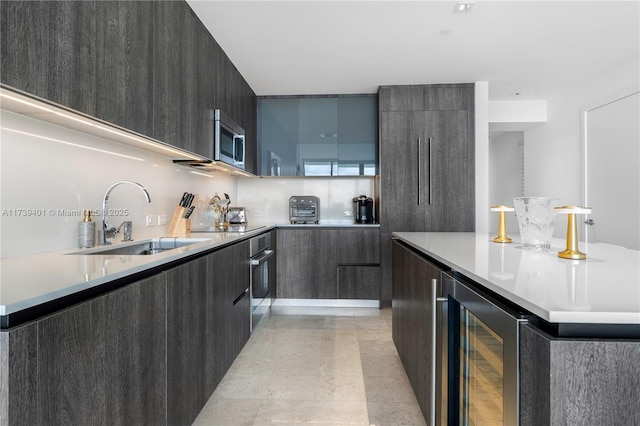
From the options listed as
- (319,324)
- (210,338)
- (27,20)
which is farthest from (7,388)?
(319,324)

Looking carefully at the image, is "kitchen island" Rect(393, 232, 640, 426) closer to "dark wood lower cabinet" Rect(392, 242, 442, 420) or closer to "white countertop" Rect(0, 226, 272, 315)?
"dark wood lower cabinet" Rect(392, 242, 442, 420)

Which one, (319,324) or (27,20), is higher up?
(27,20)

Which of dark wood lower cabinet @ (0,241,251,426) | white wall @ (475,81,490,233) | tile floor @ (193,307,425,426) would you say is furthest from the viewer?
white wall @ (475,81,490,233)

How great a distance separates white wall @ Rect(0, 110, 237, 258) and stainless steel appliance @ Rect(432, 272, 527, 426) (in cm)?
169

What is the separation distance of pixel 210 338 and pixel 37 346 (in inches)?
44.4

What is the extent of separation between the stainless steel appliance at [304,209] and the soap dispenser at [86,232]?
2.50m

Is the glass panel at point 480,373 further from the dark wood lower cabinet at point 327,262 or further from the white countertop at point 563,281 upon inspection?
the dark wood lower cabinet at point 327,262

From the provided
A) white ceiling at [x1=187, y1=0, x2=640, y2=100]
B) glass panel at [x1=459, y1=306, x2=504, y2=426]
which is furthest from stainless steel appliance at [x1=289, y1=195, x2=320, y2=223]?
glass panel at [x1=459, y1=306, x2=504, y2=426]

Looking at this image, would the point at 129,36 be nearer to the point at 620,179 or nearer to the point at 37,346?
the point at 37,346

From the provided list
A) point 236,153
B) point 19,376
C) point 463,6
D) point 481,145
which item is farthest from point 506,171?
point 19,376

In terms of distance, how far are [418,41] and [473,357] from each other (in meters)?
2.42

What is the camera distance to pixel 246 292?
2.55m

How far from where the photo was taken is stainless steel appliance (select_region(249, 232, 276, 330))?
2734 millimetres

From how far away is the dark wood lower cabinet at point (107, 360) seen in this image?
0.80 m
